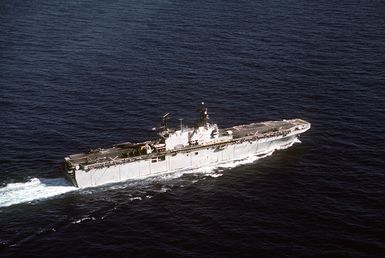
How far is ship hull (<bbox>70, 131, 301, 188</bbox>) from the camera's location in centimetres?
9150

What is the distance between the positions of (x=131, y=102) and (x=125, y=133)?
13.8 meters

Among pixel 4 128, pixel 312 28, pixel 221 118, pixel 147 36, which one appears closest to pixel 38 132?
pixel 4 128

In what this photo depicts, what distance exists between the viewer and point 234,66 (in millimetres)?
A: 136625

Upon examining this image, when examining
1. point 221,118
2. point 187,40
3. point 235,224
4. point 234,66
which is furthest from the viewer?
point 187,40

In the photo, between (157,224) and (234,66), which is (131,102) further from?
(157,224)

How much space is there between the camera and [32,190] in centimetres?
8681

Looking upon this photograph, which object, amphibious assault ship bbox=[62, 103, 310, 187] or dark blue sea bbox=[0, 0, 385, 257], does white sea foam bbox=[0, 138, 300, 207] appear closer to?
dark blue sea bbox=[0, 0, 385, 257]

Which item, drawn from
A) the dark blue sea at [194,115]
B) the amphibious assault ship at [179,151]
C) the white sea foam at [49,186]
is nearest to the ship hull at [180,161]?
the amphibious assault ship at [179,151]

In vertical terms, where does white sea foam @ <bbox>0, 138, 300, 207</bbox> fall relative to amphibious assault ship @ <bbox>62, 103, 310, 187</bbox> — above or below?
below

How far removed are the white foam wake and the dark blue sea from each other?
0.29 metres

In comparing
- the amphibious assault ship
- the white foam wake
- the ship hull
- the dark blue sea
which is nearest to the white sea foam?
the white foam wake

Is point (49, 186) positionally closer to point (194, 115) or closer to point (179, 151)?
point (179, 151)

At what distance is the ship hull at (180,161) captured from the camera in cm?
9150

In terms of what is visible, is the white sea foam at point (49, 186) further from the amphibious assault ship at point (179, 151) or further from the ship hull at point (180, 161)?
the amphibious assault ship at point (179, 151)
